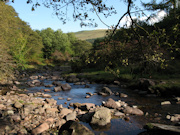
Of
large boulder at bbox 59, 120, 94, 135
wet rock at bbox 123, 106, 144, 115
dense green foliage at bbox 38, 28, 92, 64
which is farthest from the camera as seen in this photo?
dense green foliage at bbox 38, 28, 92, 64

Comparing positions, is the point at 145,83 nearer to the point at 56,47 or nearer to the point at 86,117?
the point at 86,117

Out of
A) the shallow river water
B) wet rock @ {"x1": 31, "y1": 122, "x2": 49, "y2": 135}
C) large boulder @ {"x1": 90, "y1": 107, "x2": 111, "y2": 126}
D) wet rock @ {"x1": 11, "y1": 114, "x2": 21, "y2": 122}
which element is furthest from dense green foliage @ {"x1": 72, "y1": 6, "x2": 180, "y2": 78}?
wet rock @ {"x1": 11, "y1": 114, "x2": 21, "y2": 122}

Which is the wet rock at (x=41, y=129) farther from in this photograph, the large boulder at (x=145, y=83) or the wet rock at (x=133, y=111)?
the large boulder at (x=145, y=83)

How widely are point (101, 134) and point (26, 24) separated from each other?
44495 millimetres

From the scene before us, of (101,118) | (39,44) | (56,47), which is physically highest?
(39,44)

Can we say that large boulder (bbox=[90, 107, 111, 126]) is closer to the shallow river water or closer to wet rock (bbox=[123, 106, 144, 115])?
the shallow river water

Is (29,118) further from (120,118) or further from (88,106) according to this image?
(120,118)

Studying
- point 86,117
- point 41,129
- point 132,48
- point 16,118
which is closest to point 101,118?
point 86,117

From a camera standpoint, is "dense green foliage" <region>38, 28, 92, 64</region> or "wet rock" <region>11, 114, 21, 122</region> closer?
"wet rock" <region>11, 114, 21, 122</region>

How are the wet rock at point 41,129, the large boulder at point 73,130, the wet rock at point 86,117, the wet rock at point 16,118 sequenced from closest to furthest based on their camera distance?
the large boulder at point 73,130
the wet rock at point 41,129
the wet rock at point 16,118
the wet rock at point 86,117

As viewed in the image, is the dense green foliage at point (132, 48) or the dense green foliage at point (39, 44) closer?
the dense green foliage at point (132, 48)

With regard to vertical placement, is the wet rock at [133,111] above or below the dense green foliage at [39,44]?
below

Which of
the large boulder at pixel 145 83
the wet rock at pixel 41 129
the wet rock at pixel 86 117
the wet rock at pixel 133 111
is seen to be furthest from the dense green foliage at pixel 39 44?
the wet rock at pixel 133 111

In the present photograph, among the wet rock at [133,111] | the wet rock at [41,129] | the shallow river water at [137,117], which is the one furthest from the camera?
the wet rock at [133,111]
